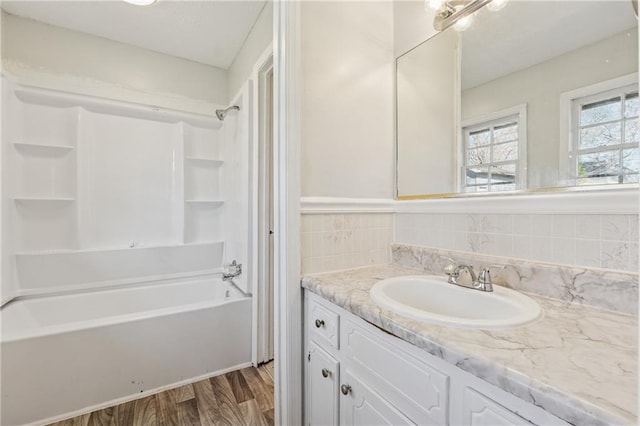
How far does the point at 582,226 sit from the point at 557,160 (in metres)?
0.22

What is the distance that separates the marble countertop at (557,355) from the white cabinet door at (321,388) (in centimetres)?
29

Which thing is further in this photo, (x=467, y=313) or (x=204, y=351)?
Answer: (x=204, y=351)

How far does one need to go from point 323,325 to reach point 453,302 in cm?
48

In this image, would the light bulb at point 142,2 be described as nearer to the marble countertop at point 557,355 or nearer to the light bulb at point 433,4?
the light bulb at point 433,4

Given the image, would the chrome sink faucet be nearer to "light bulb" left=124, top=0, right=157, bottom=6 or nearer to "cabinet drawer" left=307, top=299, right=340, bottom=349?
"cabinet drawer" left=307, top=299, right=340, bottom=349

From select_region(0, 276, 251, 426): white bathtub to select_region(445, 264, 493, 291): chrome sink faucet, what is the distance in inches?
57.7

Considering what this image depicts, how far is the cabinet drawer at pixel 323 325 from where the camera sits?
96 cm

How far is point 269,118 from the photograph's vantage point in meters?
1.94

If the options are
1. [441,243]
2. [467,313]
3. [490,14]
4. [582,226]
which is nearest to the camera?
[582,226]

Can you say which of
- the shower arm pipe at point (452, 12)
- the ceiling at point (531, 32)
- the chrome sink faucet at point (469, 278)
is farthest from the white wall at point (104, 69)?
the chrome sink faucet at point (469, 278)

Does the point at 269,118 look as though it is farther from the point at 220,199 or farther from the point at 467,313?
the point at 467,313

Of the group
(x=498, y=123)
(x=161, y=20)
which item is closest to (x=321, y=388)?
(x=498, y=123)

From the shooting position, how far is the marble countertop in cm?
41

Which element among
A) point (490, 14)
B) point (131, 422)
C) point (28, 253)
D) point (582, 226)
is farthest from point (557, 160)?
point (28, 253)
